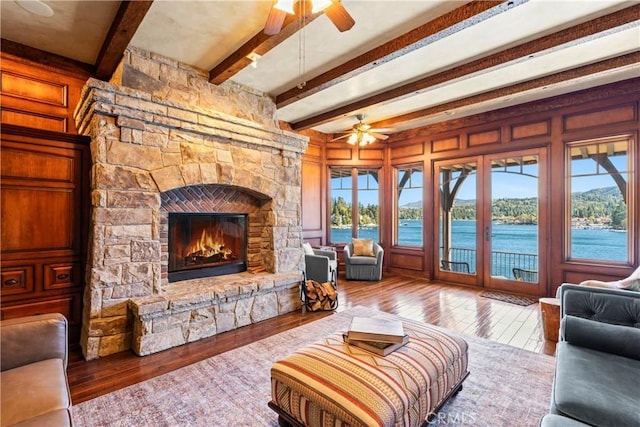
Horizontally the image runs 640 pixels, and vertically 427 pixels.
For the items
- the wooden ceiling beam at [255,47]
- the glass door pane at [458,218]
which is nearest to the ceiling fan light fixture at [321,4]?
the wooden ceiling beam at [255,47]

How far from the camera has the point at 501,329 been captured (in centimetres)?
348

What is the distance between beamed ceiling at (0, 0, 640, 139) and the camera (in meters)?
2.53

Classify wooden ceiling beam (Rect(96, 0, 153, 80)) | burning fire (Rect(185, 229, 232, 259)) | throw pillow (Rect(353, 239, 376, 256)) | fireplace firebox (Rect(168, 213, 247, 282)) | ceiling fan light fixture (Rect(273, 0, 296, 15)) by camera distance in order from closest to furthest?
ceiling fan light fixture (Rect(273, 0, 296, 15))
wooden ceiling beam (Rect(96, 0, 153, 80))
fireplace firebox (Rect(168, 213, 247, 282))
burning fire (Rect(185, 229, 232, 259))
throw pillow (Rect(353, 239, 376, 256))

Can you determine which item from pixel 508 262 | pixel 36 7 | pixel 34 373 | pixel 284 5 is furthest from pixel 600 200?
pixel 36 7

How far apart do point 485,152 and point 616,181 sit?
1795mm

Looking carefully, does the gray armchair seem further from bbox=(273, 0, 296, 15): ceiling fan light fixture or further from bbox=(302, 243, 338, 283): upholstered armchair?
bbox=(273, 0, 296, 15): ceiling fan light fixture

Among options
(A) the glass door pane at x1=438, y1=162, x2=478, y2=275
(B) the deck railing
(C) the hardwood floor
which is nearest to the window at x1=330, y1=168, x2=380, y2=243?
(C) the hardwood floor

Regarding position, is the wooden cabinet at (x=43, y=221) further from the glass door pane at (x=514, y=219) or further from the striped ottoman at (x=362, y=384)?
the glass door pane at (x=514, y=219)

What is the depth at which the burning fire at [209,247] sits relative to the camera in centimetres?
387

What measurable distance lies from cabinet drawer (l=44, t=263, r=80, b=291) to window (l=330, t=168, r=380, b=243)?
15.7 ft

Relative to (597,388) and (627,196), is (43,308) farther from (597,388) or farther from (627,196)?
(627,196)

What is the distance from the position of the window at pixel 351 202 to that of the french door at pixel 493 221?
1430 millimetres

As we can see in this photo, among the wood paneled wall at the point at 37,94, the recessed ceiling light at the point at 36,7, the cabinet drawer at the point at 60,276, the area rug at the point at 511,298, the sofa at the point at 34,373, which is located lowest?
the area rug at the point at 511,298

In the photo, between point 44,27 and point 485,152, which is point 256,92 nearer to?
point 44,27
